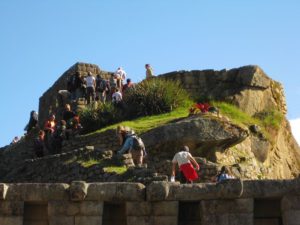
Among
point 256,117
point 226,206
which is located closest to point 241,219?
point 226,206

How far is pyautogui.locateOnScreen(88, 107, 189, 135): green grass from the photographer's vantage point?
26.0 metres

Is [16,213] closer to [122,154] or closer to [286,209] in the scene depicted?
[286,209]

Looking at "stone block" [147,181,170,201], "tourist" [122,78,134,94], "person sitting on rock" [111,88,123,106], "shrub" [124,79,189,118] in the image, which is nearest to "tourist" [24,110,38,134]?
"tourist" [122,78,134,94]

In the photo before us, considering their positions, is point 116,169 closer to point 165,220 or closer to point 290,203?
point 165,220

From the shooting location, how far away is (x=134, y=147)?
21.5 m

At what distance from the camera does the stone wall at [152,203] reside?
40.7 feet

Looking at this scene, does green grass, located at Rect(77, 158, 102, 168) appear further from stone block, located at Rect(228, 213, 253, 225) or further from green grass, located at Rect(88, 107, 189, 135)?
stone block, located at Rect(228, 213, 253, 225)

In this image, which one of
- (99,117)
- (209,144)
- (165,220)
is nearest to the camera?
(165,220)

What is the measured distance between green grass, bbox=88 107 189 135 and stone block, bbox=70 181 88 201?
41.3ft

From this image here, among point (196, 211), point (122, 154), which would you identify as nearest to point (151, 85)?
point (122, 154)

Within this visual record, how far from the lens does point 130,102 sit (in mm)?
→ 30219

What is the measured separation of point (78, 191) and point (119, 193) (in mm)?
662

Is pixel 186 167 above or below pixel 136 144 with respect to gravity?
below

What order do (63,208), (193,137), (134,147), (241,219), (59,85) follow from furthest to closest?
(59,85), (193,137), (134,147), (63,208), (241,219)
